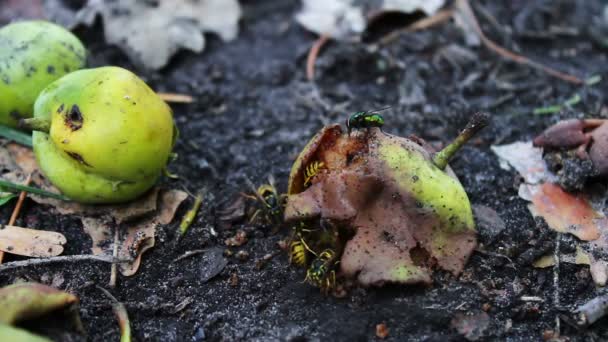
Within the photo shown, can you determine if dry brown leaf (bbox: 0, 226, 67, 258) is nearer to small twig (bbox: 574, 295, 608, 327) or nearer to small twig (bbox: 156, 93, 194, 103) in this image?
small twig (bbox: 156, 93, 194, 103)

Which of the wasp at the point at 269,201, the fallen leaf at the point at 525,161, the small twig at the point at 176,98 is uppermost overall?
the fallen leaf at the point at 525,161

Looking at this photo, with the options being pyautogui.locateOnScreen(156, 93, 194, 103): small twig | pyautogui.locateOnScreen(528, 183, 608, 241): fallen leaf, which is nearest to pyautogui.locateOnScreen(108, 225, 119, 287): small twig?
pyautogui.locateOnScreen(156, 93, 194, 103): small twig

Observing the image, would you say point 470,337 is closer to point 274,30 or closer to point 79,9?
point 274,30

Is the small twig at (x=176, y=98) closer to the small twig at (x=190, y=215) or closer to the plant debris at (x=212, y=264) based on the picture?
the small twig at (x=190, y=215)

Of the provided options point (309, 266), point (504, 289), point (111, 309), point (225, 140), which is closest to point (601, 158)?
point (504, 289)

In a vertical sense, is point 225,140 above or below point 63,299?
below

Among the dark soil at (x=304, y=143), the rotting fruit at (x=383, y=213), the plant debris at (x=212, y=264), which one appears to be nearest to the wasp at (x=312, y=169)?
the rotting fruit at (x=383, y=213)
